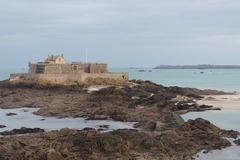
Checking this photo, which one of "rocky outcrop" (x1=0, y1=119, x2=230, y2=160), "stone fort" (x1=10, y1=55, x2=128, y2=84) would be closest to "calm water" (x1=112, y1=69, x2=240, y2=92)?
"stone fort" (x1=10, y1=55, x2=128, y2=84)

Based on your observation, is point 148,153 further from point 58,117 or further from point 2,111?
point 2,111

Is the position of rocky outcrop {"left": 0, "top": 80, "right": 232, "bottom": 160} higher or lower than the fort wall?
lower

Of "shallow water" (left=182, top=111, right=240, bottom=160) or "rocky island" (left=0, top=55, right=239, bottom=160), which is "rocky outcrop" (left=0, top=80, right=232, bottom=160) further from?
"shallow water" (left=182, top=111, right=240, bottom=160)

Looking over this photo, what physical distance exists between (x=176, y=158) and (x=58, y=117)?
11895 mm

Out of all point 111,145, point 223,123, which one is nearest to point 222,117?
point 223,123

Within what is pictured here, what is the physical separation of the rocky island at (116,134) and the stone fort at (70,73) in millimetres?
8962

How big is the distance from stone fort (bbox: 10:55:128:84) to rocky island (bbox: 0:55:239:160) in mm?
8962

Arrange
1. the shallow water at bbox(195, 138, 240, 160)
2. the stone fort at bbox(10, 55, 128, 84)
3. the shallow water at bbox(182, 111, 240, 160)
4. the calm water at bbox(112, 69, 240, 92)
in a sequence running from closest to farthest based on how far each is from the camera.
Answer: the shallow water at bbox(195, 138, 240, 160), the shallow water at bbox(182, 111, 240, 160), the stone fort at bbox(10, 55, 128, 84), the calm water at bbox(112, 69, 240, 92)

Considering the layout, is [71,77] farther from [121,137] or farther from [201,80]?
Result: [201,80]

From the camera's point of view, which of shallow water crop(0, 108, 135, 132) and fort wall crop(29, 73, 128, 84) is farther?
fort wall crop(29, 73, 128, 84)

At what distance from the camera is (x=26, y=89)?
1551 inches

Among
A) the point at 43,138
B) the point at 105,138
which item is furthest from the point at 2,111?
the point at 105,138

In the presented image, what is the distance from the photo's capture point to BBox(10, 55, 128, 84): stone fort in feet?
137

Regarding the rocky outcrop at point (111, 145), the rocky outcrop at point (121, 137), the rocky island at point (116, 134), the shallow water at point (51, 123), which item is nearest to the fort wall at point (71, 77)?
the rocky island at point (116, 134)
